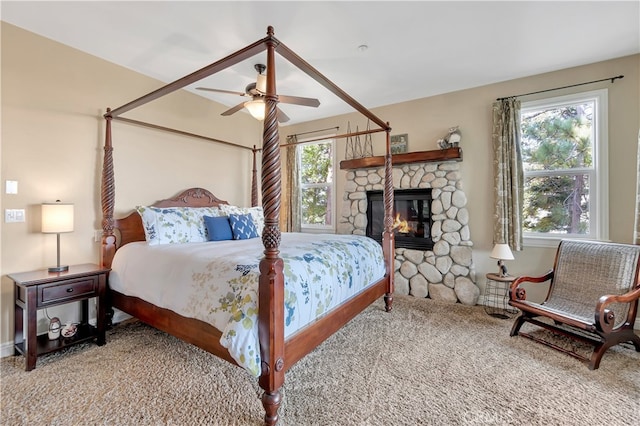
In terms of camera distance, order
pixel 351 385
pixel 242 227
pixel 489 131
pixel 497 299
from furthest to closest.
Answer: pixel 489 131 < pixel 497 299 < pixel 242 227 < pixel 351 385

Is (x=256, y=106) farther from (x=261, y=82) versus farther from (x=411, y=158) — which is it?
(x=411, y=158)

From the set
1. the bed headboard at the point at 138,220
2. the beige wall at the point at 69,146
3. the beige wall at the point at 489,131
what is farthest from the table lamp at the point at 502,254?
the beige wall at the point at 69,146

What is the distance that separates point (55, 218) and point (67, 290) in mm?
610

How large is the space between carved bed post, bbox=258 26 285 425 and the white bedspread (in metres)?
0.06

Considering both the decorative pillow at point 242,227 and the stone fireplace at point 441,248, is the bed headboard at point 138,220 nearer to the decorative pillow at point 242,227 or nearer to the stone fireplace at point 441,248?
the decorative pillow at point 242,227

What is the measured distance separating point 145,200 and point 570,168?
483 centimetres

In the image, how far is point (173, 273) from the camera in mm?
2156

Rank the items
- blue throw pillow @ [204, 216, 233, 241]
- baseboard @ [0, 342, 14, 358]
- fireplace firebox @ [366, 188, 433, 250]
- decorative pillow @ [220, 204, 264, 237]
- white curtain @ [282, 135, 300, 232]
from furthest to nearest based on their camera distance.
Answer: white curtain @ [282, 135, 300, 232]
fireplace firebox @ [366, 188, 433, 250]
decorative pillow @ [220, 204, 264, 237]
blue throw pillow @ [204, 216, 233, 241]
baseboard @ [0, 342, 14, 358]

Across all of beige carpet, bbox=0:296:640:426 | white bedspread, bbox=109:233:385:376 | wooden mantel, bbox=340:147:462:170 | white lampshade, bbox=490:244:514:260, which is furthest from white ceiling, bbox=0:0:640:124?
beige carpet, bbox=0:296:640:426

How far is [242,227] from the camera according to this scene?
10.7 feet

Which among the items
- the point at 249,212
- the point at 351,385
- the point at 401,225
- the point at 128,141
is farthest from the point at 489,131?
the point at 128,141

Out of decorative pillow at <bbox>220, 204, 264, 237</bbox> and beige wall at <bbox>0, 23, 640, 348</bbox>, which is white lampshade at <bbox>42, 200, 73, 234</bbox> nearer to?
beige wall at <bbox>0, 23, 640, 348</bbox>

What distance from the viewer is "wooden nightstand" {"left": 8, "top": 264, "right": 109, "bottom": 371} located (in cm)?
210

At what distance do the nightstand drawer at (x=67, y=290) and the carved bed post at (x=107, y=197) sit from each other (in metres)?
0.40
